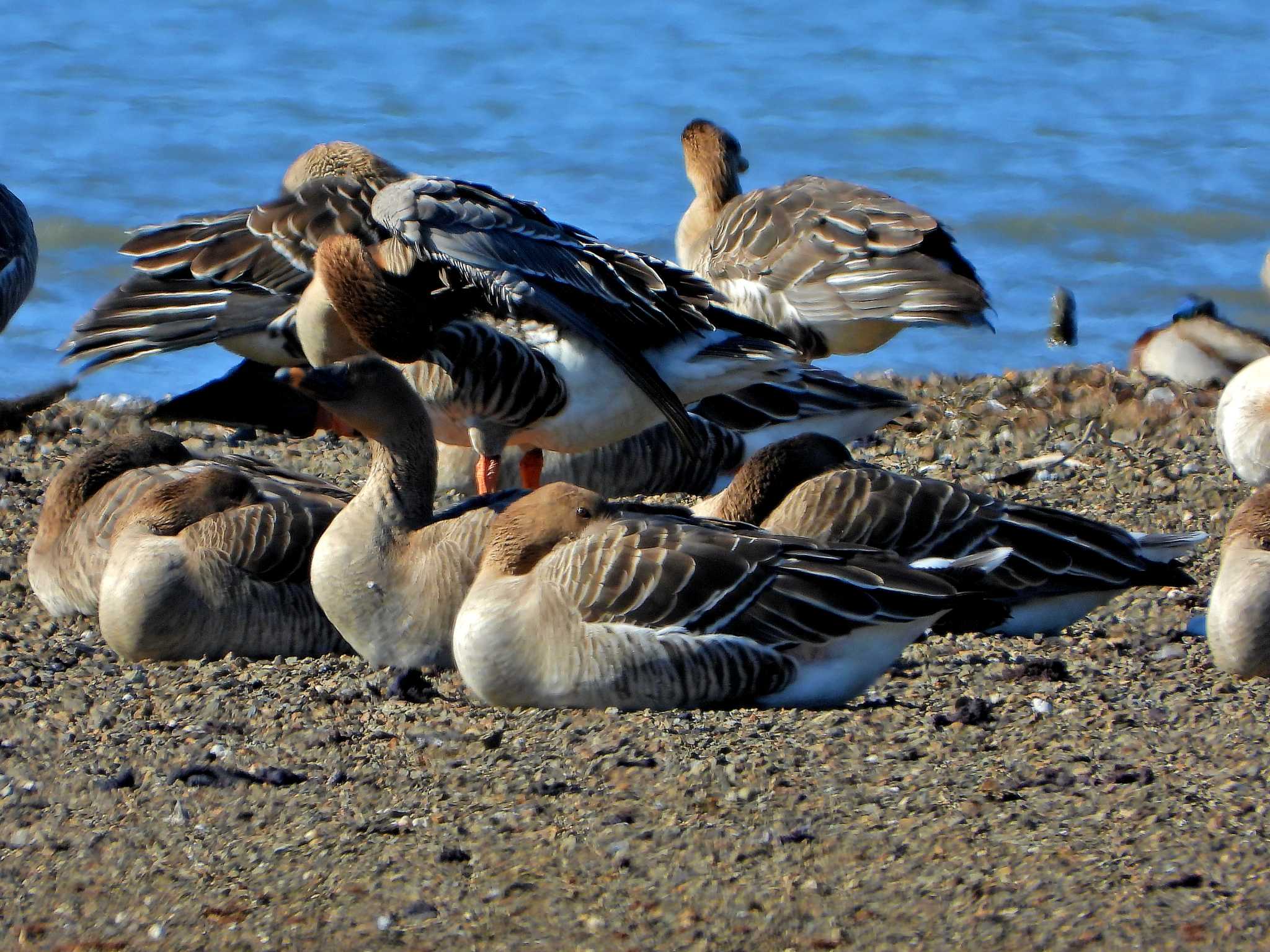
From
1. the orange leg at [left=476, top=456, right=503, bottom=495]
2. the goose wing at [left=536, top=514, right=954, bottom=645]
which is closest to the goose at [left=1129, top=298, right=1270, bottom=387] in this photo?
the orange leg at [left=476, top=456, right=503, bottom=495]

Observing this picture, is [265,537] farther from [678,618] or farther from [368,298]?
[678,618]

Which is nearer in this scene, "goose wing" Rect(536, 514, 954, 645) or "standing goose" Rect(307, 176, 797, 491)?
"goose wing" Rect(536, 514, 954, 645)

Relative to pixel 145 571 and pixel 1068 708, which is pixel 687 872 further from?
pixel 145 571

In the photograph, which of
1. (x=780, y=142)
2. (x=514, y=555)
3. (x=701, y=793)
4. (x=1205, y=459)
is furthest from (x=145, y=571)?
(x=780, y=142)

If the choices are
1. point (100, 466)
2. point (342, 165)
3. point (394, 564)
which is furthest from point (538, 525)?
point (342, 165)

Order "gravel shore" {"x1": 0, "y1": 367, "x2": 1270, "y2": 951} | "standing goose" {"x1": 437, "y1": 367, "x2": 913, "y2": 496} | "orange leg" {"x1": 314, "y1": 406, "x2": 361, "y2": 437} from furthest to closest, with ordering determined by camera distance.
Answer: "standing goose" {"x1": 437, "y1": 367, "x2": 913, "y2": 496}, "orange leg" {"x1": 314, "y1": 406, "x2": 361, "y2": 437}, "gravel shore" {"x1": 0, "y1": 367, "x2": 1270, "y2": 951}

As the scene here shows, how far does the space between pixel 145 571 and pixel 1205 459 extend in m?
5.17

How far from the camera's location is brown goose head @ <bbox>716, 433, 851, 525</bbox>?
273 inches

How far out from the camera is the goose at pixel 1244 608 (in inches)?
227

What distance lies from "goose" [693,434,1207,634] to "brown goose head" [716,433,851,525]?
0.26ft

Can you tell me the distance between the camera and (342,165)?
9.95 m

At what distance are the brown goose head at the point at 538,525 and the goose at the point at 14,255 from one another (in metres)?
7.51

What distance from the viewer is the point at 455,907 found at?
4125mm

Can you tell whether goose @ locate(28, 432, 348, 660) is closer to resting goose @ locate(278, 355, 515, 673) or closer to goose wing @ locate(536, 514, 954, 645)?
resting goose @ locate(278, 355, 515, 673)
